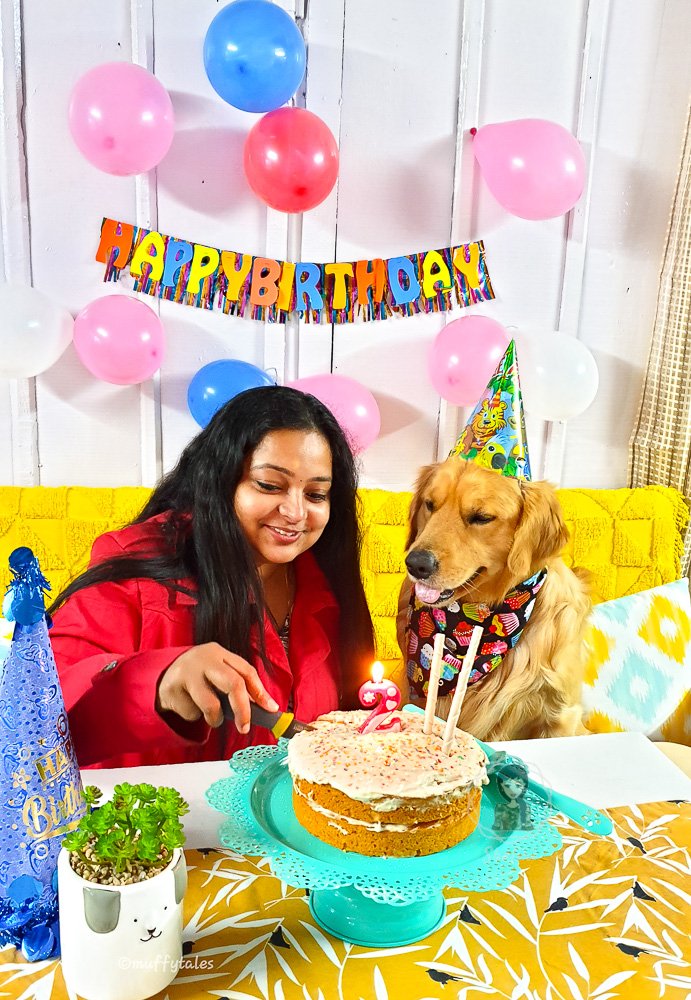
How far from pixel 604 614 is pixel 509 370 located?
770 mm

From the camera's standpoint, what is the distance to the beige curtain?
8.52ft

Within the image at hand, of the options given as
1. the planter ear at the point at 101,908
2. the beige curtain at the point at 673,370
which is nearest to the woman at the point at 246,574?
the planter ear at the point at 101,908

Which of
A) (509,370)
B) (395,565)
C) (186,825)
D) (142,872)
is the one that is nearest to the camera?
(142,872)

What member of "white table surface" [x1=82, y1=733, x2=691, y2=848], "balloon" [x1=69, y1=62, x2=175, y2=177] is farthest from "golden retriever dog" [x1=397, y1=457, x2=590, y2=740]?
"balloon" [x1=69, y1=62, x2=175, y2=177]

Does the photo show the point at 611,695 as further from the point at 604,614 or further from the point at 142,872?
the point at 142,872

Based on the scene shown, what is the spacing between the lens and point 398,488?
2809 millimetres

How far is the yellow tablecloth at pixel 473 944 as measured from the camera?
786 millimetres

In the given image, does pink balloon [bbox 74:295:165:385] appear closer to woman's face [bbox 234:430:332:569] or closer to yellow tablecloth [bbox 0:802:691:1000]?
woman's face [bbox 234:430:332:569]

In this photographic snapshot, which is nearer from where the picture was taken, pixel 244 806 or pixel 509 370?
pixel 244 806

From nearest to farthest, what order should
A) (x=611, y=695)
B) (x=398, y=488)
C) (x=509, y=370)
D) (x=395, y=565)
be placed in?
(x=509, y=370), (x=611, y=695), (x=395, y=565), (x=398, y=488)

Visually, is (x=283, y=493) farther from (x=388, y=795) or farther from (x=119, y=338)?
(x=119, y=338)

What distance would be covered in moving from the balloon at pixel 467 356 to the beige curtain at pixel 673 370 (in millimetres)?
616

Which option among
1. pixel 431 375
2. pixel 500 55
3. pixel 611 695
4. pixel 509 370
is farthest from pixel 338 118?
pixel 611 695

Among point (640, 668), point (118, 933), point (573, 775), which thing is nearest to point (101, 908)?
point (118, 933)
